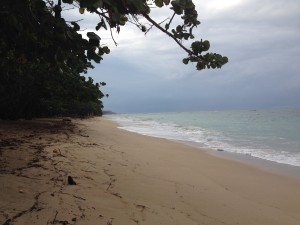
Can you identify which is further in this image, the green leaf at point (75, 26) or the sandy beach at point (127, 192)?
the green leaf at point (75, 26)

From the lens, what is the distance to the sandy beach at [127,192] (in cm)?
304

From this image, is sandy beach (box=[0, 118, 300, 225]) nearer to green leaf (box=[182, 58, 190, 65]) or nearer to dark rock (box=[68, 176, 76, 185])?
dark rock (box=[68, 176, 76, 185])

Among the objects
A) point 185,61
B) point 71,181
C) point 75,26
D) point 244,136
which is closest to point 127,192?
point 71,181

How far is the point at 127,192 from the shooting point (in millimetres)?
3904

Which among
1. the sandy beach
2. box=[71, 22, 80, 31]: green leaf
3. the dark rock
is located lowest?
the sandy beach

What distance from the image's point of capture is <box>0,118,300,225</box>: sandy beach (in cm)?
304

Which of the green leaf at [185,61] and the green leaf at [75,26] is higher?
the green leaf at [75,26]

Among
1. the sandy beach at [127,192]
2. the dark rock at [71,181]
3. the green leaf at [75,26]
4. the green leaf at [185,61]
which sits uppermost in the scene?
the green leaf at [75,26]

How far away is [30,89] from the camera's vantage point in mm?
13750

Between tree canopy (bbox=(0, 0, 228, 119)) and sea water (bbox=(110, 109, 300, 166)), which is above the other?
tree canopy (bbox=(0, 0, 228, 119))

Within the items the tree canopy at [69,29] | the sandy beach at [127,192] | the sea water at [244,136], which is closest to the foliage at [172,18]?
the tree canopy at [69,29]

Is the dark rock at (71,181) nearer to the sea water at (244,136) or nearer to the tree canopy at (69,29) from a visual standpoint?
the tree canopy at (69,29)

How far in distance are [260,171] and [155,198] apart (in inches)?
152

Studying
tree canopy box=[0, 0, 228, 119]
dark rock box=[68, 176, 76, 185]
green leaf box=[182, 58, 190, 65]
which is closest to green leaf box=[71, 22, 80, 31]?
tree canopy box=[0, 0, 228, 119]
